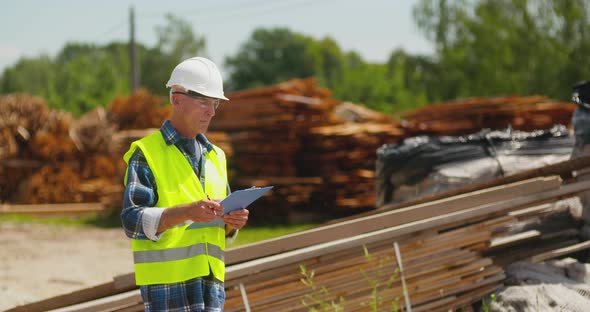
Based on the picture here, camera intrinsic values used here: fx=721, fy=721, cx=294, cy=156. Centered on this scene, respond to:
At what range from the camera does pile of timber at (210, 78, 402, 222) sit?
12.7m

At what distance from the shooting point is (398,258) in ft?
15.3

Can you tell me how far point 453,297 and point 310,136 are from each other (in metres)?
8.35

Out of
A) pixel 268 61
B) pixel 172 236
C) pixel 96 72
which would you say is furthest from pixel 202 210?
pixel 268 61

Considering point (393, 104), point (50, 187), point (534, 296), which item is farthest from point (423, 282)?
point (393, 104)

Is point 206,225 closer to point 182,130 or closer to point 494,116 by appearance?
point 182,130

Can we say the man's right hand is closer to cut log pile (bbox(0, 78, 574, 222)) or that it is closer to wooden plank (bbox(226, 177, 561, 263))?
wooden plank (bbox(226, 177, 561, 263))

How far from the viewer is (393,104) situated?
2046 inches

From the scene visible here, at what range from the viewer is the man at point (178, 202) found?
9.21 ft

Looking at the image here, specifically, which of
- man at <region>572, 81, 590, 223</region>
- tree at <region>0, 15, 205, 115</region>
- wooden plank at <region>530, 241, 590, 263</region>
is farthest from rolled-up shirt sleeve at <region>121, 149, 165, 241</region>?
tree at <region>0, 15, 205, 115</region>

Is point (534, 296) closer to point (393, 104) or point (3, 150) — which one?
point (3, 150)

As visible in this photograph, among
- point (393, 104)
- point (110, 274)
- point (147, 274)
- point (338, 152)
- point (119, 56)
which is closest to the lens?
point (147, 274)

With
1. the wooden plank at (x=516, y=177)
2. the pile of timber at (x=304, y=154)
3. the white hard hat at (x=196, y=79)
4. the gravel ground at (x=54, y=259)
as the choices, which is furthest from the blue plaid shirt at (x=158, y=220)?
the pile of timber at (x=304, y=154)

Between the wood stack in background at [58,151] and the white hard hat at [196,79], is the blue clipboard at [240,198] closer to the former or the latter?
the white hard hat at [196,79]

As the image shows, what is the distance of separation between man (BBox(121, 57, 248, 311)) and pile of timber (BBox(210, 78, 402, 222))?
9.55 metres
